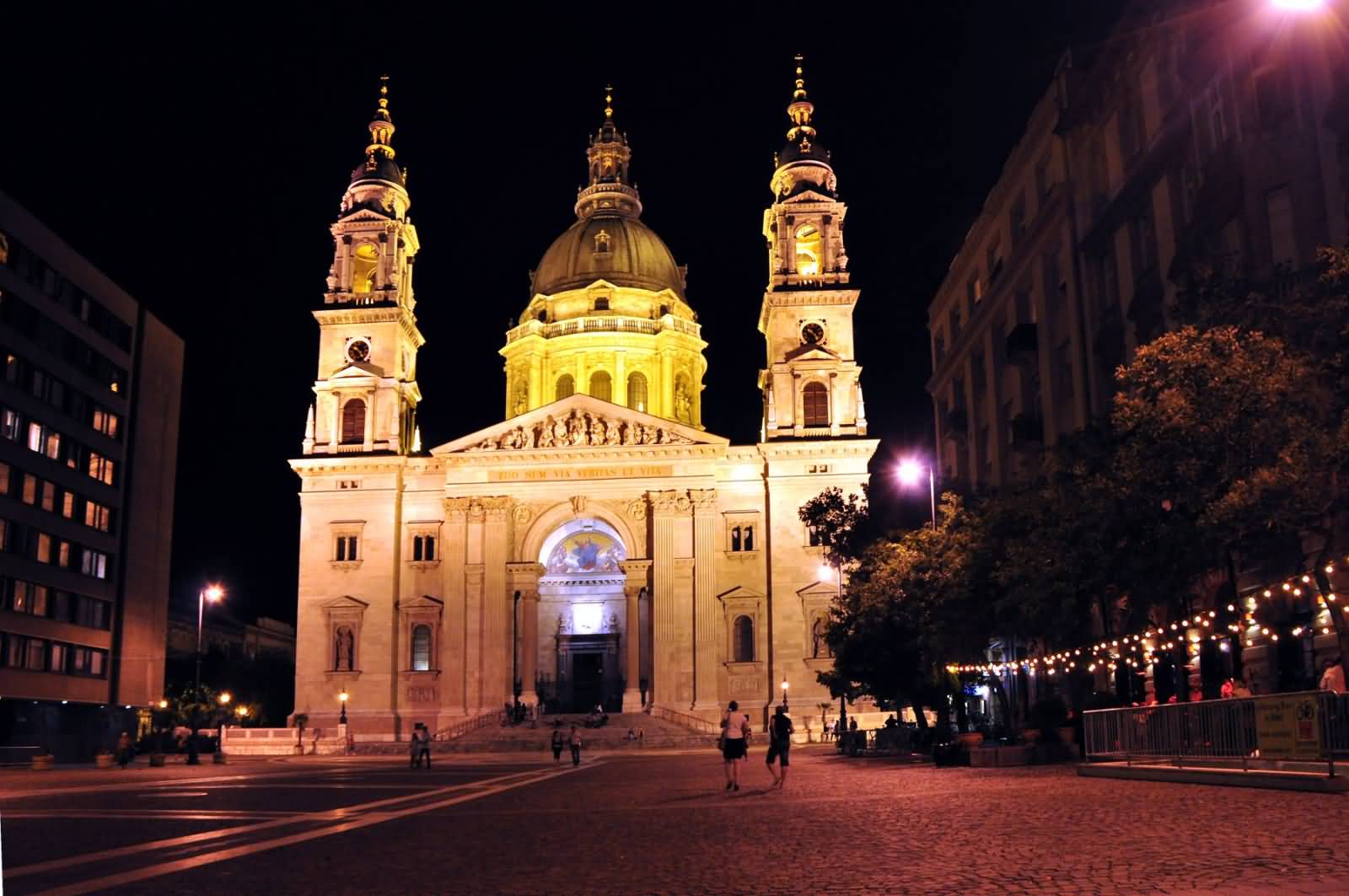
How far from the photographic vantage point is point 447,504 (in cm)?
7638

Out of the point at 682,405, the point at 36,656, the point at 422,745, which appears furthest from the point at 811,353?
the point at 36,656

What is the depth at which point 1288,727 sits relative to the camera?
19156mm

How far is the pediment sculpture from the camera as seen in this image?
76688mm

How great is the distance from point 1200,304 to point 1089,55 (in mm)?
21471

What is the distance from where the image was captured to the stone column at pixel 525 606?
7550cm

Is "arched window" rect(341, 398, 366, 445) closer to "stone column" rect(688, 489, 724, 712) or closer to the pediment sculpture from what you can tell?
the pediment sculpture

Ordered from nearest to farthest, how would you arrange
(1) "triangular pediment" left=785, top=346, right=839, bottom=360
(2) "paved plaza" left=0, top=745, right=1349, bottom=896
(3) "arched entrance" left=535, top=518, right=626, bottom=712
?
(2) "paved plaza" left=0, top=745, right=1349, bottom=896 < (1) "triangular pediment" left=785, top=346, right=839, bottom=360 < (3) "arched entrance" left=535, top=518, right=626, bottom=712

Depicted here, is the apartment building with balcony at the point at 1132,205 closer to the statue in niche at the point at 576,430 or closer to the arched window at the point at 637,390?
the statue in niche at the point at 576,430

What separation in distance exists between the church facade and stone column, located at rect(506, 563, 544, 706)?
0.35ft

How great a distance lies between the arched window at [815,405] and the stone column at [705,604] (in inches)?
279

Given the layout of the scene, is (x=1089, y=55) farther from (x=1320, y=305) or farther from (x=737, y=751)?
(x=737, y=751)

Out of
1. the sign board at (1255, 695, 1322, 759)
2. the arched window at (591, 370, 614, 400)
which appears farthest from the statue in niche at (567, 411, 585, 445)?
the sign board at (1255, 695, 1322, 759)

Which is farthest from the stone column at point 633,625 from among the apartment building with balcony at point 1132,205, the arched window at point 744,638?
the apartment building with balcony at point 1132,205

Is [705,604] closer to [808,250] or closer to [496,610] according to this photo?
[496,610]
